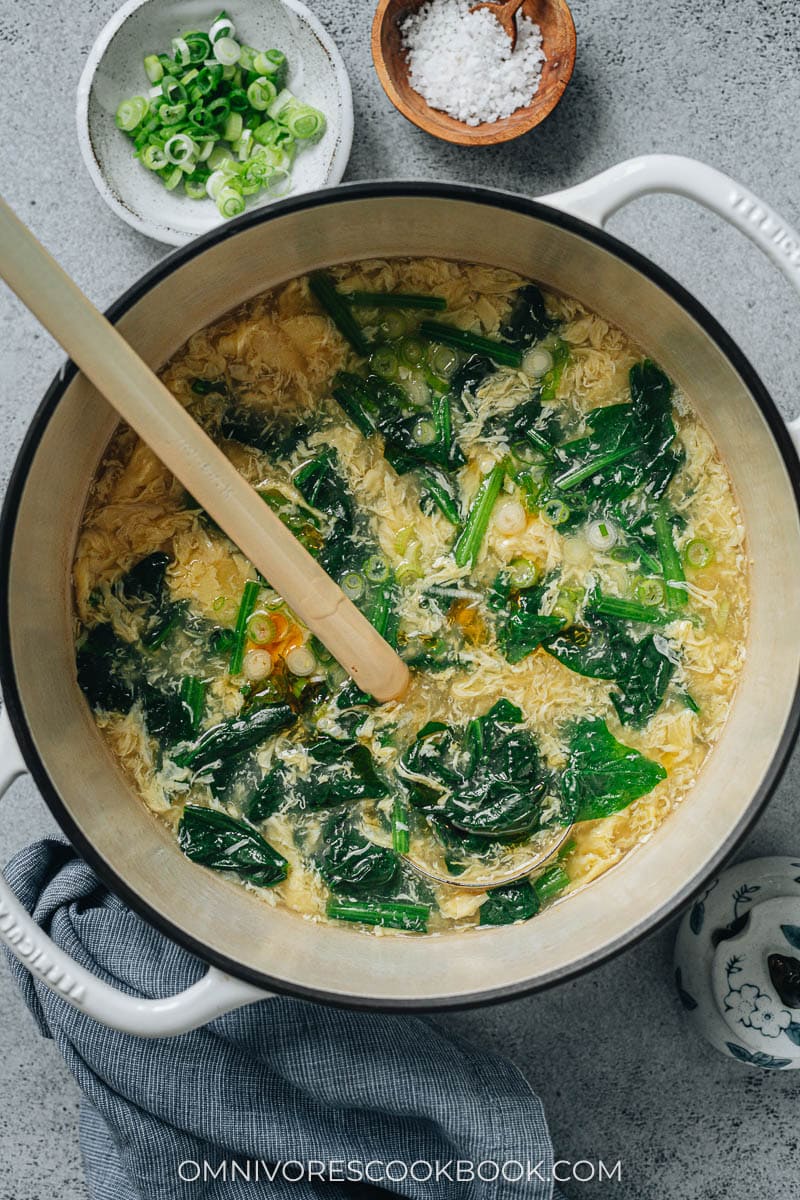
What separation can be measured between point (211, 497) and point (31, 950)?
0.88 metres

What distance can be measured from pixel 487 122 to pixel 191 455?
113cm

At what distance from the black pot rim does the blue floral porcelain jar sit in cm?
42

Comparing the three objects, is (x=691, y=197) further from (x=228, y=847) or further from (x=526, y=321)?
(x=228, y=847)

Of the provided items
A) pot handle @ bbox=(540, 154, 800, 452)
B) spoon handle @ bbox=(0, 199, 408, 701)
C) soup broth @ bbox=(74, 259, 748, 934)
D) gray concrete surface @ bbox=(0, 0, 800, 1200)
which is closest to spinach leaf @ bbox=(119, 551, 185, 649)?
soup broth @ bbox=(74, 259, 748, 934)

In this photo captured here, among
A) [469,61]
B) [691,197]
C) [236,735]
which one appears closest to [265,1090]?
[236,735]

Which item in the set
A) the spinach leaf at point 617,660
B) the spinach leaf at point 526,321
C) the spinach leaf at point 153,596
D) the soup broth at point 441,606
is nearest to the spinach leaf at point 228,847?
the soup broth at point 441,606

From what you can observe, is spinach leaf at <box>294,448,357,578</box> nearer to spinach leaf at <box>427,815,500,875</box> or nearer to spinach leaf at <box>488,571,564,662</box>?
spinach leaf at <box>488,571,564,662</box>

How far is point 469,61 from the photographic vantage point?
2361mm

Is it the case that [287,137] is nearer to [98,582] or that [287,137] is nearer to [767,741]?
[98,582]

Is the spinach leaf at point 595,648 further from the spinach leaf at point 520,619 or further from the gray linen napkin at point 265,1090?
the gray linen napkin at point 265,1090

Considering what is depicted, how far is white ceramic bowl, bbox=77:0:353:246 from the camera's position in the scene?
234 cm

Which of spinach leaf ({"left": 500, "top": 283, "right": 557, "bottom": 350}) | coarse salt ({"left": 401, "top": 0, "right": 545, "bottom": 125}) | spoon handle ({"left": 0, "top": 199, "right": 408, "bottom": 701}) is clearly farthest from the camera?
coarse salt ({"left": 401, "top": 0, "right": 545, "bottom": 125})

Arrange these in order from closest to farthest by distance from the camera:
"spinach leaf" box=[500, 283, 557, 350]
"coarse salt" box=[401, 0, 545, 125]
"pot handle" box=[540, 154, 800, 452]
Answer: "pot handle" box=[540, 154, 800, 452]
"spinach leaf" box=[500, 283, 557, 350]
"coarse salt" box=[401, 0, 545, 125]

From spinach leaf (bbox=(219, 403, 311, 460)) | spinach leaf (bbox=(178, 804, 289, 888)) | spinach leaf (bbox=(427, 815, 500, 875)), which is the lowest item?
spinach leaf (bbox=(427, 815, 500, 875))
